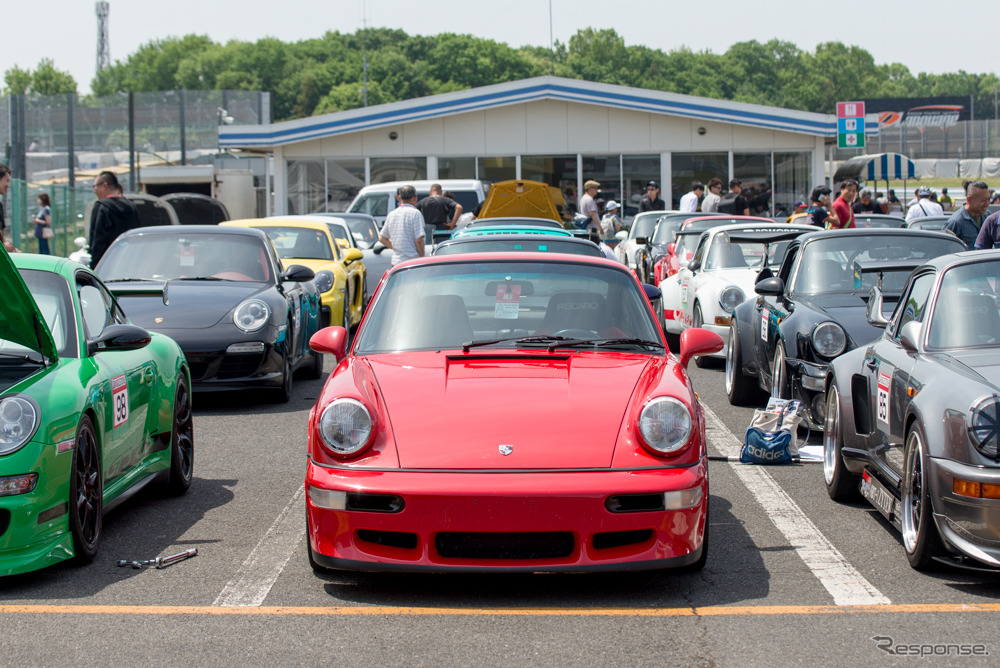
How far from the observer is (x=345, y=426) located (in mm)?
4719

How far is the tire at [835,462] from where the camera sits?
20.5 ft

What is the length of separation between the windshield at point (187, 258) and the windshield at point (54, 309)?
4.81 metres

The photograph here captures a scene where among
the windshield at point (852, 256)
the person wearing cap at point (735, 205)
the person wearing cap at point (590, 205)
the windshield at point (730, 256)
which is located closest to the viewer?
the windshield at point (852, 256)

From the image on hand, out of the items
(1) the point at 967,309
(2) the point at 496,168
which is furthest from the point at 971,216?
(2) the point at 496,168

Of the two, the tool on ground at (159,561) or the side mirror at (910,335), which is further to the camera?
the side mirror at (910,335)

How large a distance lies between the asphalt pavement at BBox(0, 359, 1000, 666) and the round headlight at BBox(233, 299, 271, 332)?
3.96m

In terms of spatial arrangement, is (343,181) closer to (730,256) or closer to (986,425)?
(730,256)

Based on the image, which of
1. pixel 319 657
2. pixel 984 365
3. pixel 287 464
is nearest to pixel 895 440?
pixel 984 365

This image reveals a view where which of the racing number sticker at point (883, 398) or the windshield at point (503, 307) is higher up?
the windshield at point (503, 307)

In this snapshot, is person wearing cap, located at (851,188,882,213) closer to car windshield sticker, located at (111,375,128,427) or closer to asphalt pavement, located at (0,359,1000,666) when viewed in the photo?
asphalt pavement, located at (0,359,1000,666)

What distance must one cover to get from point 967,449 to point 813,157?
29.4 m

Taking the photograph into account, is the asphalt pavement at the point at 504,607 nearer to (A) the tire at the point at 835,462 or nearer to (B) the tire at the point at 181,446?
(A) the tire at the point at 835,462

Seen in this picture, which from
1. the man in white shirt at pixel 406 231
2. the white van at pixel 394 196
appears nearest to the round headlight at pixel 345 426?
the man in white shirt at pixel 406 231

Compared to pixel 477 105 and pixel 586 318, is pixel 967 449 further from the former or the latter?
pixel 477 105
